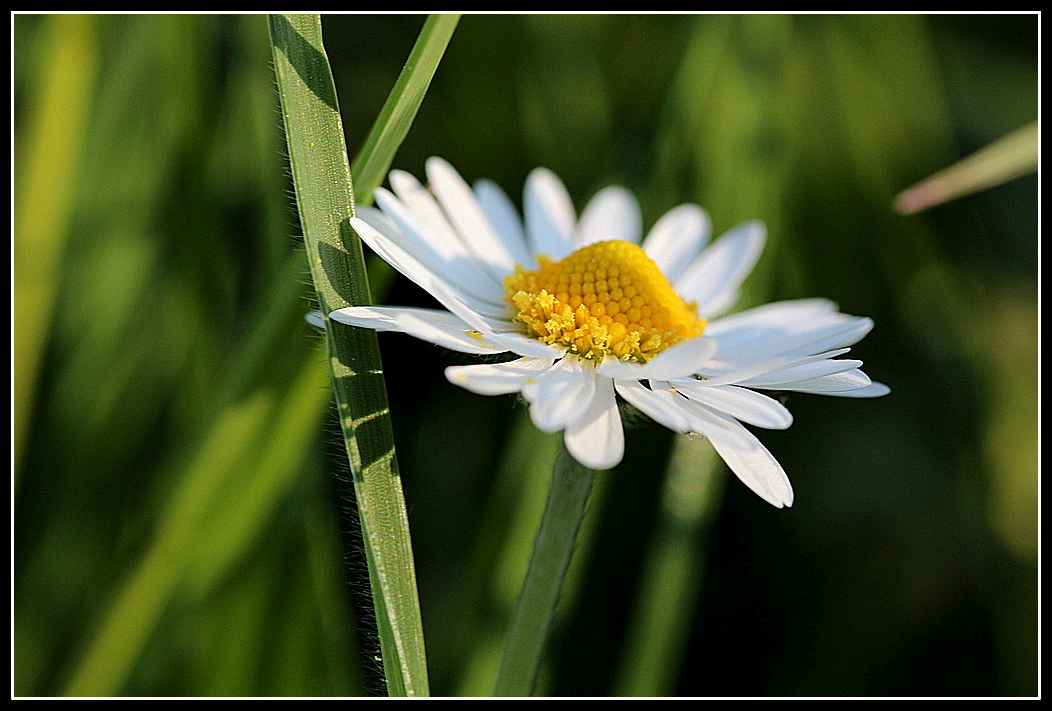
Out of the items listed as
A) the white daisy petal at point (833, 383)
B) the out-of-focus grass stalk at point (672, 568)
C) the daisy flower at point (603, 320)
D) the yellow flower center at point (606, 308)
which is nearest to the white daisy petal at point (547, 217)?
the daisy flower at point (603, 320)

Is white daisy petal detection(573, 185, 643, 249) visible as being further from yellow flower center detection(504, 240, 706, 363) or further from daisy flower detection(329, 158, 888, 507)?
yellow flower center detection(504, 240, 706, 363)

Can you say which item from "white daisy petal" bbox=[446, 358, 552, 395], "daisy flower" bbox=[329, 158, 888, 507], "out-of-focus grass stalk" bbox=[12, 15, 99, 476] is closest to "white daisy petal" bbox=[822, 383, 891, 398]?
"daisy flower" bbox=[329, 158, 888, 507]

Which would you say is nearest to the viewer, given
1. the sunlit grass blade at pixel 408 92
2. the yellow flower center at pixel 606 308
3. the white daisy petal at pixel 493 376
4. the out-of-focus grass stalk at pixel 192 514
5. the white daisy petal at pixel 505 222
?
the white daisy petal at pixel 493 376

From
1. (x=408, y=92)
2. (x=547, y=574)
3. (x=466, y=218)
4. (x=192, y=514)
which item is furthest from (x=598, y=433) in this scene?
(x=192, y=514)

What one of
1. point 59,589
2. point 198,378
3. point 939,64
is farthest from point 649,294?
point 939,64

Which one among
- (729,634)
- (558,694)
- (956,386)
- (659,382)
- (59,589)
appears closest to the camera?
(659,382)

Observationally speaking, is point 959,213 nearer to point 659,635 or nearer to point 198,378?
point 659,635

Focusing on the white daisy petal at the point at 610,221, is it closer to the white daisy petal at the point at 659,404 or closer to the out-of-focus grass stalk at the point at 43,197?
the white daisy petal at the point at 659,404
